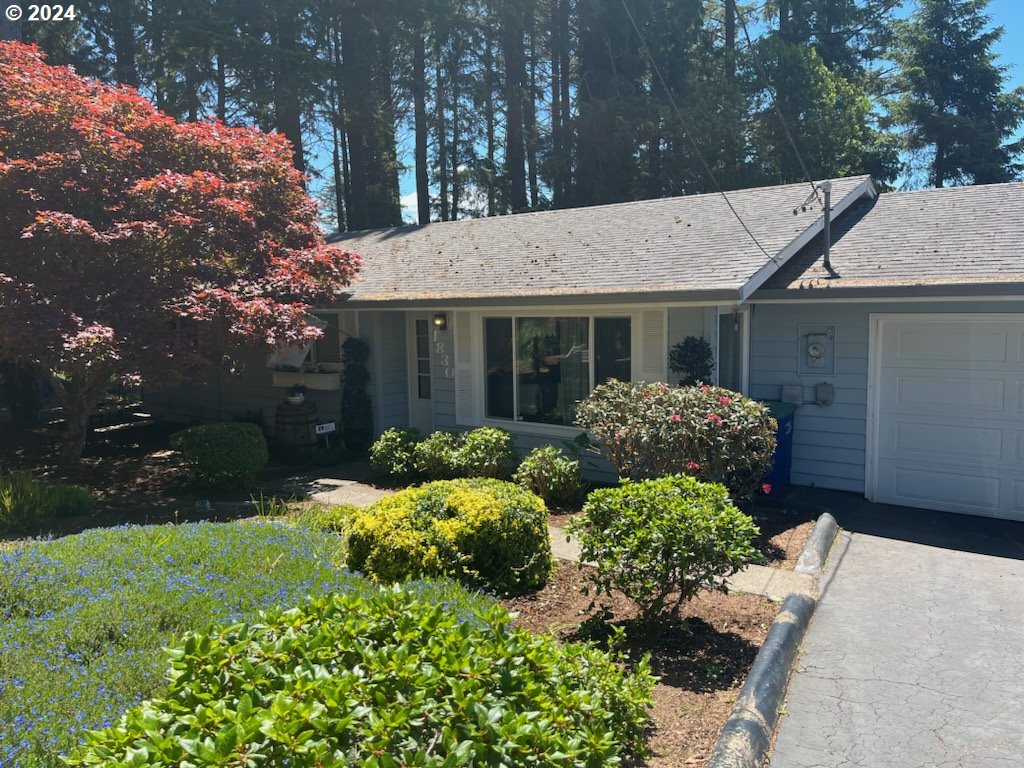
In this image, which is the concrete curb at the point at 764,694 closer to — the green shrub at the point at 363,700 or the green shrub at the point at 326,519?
the green shrub at the point at 363,700

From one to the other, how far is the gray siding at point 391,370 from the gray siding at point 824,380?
5.64 metres

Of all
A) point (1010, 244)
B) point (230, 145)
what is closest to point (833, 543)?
point (1010, 244)

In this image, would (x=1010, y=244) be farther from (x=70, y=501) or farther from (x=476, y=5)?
(x=476, y=5)

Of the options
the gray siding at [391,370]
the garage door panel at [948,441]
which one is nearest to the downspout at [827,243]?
the garage door panel at [948,441]

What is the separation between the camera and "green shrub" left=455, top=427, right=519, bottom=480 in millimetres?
9406

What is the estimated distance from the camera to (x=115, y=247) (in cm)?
872

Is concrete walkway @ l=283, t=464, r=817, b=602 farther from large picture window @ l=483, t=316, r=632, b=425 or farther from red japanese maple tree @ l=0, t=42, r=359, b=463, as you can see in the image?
large picture window @ l=483, t=316, r=632, b=425

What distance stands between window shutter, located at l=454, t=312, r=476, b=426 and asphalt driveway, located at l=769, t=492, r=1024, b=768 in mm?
5418

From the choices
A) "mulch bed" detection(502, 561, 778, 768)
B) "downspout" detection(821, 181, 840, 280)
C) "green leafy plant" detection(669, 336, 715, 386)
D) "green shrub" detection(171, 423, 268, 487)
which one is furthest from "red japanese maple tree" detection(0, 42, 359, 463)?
"downspout" detection(821, 181, 840, 280)

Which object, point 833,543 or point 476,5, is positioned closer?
point 833,543

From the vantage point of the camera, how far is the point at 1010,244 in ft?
26.8

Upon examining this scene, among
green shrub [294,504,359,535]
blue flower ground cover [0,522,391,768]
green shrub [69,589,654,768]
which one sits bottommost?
green shrub [294,504,359,535]

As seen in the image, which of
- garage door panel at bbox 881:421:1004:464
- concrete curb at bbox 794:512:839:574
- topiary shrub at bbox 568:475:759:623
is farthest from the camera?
garage door panel at bbox 881:421:1004:464

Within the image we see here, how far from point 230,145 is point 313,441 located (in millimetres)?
4504
